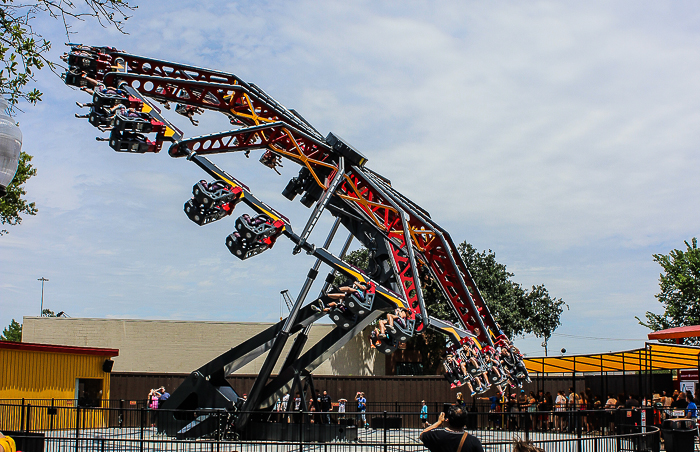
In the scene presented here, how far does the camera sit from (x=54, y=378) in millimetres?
27688

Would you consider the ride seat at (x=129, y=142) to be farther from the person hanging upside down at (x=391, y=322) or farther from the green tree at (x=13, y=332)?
the green tree at (x=13, y=332)

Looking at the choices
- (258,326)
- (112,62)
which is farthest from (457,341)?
(258,326)

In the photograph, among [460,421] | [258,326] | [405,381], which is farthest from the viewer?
[258,326]

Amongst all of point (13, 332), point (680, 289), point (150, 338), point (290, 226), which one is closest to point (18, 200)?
Answer: point (150, 338)

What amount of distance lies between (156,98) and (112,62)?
1360mm

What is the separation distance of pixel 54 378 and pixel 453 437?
25111 mm

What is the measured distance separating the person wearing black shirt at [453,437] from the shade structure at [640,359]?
1544 cm

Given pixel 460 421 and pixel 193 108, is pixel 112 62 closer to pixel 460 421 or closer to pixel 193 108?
pixel 193 108

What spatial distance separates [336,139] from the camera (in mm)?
19016

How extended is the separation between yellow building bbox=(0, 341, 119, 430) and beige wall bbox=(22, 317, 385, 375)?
8.98m

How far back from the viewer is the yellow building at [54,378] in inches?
993

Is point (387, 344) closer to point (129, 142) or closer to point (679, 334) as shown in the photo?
point (129, 142)

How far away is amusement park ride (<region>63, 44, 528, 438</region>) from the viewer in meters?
16.9

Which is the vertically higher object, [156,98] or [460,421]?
[156,98]
